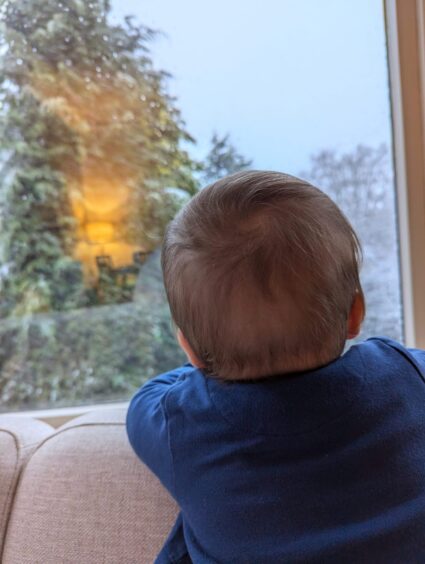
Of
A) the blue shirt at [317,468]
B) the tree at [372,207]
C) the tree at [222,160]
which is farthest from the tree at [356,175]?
the blue shirt at [317,468]

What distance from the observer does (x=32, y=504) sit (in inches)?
30.7

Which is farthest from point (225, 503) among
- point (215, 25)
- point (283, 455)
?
point (215, 25)

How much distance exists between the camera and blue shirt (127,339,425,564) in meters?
0.58

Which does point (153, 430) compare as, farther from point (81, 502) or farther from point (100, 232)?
point (100, 232)

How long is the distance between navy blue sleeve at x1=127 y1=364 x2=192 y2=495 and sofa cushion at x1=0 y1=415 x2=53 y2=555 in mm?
209

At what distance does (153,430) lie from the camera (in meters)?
0.70

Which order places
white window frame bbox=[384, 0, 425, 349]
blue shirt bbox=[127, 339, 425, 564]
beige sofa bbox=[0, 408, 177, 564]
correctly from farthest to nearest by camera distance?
1. white window frame bbox=[384, 0, 425, 349]
2. beige sofa bbox=[0, 408, 177, 564]
3. blue shirt bbox=[127, 339, 425, 564]

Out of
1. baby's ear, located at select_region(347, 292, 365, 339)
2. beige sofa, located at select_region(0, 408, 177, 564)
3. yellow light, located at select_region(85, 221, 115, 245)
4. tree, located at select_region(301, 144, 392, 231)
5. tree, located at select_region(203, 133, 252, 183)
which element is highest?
tree, located at select_region(203, 133, 252, 183)

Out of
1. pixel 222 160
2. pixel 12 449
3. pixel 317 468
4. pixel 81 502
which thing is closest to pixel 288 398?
pixel 317 468

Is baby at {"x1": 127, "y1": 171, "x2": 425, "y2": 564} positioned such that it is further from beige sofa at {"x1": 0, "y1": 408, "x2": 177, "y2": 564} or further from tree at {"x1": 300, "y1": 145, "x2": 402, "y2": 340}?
tree at {"x1": 300, "y1": 145, "x2": 402, "y2": 340}

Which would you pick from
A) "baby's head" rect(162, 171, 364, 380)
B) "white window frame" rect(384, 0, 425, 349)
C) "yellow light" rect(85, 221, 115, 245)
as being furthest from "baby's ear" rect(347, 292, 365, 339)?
"yellow light" rect(85, 221, 115, 245)

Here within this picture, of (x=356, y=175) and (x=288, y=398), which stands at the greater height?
(x=356, y=175)

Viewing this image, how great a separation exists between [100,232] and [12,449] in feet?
1.56

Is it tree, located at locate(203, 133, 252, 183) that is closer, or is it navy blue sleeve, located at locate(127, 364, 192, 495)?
navy blue sleeve, located at locate(127, 364, 192, 495)
